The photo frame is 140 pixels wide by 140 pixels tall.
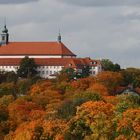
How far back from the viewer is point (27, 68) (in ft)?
515

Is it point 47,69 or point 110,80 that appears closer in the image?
point 110,80

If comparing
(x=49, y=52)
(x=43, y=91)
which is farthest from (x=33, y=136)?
(x=49, y=52)

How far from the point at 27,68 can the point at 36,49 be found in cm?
1856

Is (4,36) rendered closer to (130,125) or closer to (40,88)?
(40,88)

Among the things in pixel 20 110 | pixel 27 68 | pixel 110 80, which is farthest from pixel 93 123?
pixel 27 68

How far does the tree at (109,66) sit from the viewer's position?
15238cm

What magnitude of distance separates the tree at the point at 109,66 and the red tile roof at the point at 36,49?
12772 mm

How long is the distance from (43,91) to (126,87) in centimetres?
1630

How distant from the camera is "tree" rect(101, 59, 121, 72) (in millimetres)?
152375

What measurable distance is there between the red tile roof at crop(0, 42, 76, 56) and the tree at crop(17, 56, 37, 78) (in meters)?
11.6

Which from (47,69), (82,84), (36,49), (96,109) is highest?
(36,49)

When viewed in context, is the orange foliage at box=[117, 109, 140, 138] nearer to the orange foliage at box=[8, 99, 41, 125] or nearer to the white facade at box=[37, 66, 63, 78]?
the orange foliage at box=[8, 99, 41, 125]

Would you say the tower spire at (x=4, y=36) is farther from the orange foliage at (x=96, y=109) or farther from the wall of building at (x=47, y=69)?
the orange foliage at (x=96, y=109)

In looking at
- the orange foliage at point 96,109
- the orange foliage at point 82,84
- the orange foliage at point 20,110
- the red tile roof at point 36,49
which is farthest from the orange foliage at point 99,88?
the red tile roof at point 36,49
